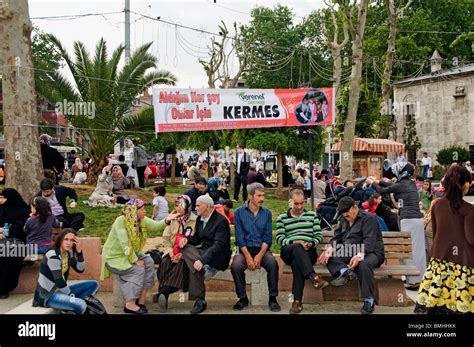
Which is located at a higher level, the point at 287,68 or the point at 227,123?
the point at 287,68

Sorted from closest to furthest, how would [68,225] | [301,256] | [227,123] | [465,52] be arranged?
[301,256], [68,225], [227,123], [465,52]

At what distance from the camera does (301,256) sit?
22.2 ft

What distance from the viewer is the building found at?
37375 millimetres

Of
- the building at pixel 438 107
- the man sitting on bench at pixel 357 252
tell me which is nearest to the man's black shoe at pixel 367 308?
the man sitting on bench at pixel 357 252

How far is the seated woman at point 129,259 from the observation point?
660cm

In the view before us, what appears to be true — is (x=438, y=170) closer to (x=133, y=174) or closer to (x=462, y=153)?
(x=462, y=153)

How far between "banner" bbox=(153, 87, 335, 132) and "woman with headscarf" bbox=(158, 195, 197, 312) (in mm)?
6313

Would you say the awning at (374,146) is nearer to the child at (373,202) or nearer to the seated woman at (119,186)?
the seated woman at (119,186)

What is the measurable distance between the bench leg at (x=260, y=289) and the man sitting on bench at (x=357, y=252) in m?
0.77

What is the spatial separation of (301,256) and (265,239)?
1.83 feet

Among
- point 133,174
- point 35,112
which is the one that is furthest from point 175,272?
point 133,174

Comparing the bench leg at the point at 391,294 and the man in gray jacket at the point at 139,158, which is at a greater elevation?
the man in gray jacket at the point at 139,158

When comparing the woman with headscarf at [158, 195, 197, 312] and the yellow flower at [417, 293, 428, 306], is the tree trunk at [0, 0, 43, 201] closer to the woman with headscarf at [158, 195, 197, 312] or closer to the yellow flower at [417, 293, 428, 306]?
the woman with headscarf at [158, 195, 197, 312]

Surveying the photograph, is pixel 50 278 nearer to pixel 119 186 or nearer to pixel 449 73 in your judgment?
pixel 119 186
